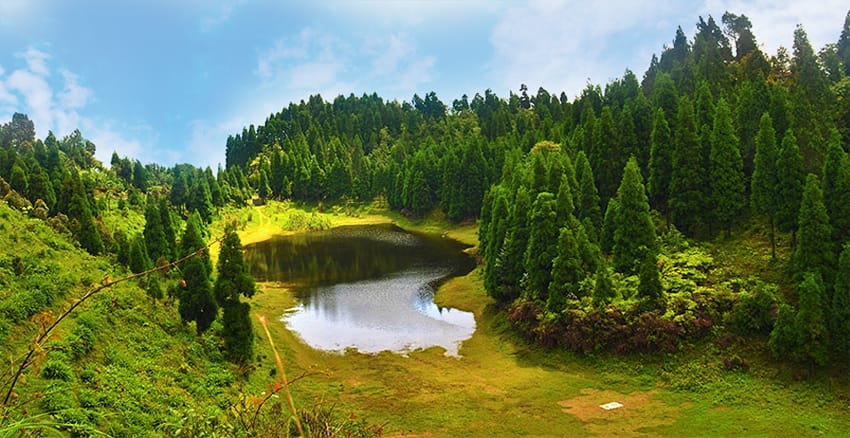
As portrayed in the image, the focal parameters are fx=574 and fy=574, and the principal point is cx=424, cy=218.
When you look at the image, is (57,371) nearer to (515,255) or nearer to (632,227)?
(515,255)

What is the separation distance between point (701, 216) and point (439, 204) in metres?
56.9

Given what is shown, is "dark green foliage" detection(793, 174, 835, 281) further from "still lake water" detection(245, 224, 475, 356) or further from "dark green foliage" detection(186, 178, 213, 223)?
"dark green foliage" detection(186, 178, 213, 223)

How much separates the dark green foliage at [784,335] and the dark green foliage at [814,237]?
10.4ft

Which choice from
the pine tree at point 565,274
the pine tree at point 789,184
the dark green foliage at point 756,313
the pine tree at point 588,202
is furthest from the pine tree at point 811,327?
the pine tree at point 588,202

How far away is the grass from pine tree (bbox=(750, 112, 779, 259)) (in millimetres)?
11596

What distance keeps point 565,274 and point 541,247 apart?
11.6ft

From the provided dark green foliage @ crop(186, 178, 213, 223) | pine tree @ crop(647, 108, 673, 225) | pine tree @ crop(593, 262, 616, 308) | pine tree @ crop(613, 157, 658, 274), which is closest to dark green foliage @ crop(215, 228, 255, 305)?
pine tree @ crop(593, 262, 616, 308)

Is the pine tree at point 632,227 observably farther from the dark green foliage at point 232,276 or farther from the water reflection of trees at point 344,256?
the water reflection of trees at point 344,256

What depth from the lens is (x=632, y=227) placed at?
3353 cm

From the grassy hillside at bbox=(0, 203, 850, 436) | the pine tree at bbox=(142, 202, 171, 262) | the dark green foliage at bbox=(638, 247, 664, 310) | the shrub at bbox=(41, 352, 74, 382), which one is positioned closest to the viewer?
the shrub at bbox=(41, 352, 74, 382)

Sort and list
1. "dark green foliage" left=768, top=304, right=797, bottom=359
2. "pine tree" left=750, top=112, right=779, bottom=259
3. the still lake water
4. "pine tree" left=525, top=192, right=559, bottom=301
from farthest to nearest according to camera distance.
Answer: the still lake water → "pine tree" left=525, top=192, right=559, bottom=301 → "pine tree" left=750, top=112, right=779, bottom=259 → "dark green foliage" left=768, top=304, right=797, bottom=359

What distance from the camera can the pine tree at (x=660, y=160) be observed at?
140 ft

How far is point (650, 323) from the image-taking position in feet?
92.1

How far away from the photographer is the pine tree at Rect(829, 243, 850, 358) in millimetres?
23109
